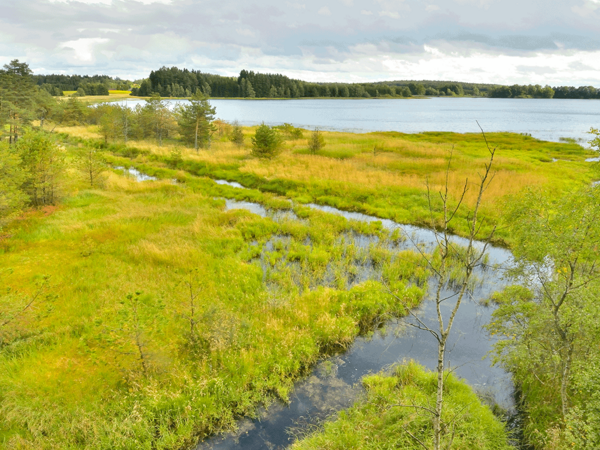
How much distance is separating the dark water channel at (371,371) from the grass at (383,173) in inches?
299

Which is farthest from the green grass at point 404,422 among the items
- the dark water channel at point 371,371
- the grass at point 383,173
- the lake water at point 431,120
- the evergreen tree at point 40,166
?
the lake water at point 431,120

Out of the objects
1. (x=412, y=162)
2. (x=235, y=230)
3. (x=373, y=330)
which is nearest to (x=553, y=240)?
(x=373, y=330)

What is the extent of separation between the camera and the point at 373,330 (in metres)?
11.5

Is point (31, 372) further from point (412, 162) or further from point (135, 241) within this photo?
point (412, 162)

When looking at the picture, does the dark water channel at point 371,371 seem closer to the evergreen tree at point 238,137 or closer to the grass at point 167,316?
the grass at point 167,316

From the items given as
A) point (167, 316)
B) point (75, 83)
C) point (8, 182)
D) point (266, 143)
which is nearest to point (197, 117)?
point (266, 143)

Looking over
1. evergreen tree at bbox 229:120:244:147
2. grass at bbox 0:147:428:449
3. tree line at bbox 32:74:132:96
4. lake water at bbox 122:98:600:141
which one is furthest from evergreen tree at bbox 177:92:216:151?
tree line at bbox 32:74:132:96

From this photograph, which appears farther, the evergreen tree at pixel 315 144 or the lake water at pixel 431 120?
the lake water at pixel 431 120

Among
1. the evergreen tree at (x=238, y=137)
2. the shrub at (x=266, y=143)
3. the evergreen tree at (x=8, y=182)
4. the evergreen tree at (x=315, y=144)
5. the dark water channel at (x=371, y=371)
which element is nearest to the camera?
the dark water channel at (x=371, y=371)

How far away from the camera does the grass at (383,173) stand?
23.8 metres

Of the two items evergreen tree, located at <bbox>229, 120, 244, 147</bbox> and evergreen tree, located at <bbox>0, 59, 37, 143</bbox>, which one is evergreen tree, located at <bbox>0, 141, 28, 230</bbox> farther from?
evergreen tree, located at <bbox>229, 120, 244, 147</bbox>

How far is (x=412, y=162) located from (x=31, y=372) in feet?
112

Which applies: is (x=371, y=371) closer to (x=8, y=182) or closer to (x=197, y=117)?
(x=8, y=182)

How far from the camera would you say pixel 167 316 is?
35.5 feet
